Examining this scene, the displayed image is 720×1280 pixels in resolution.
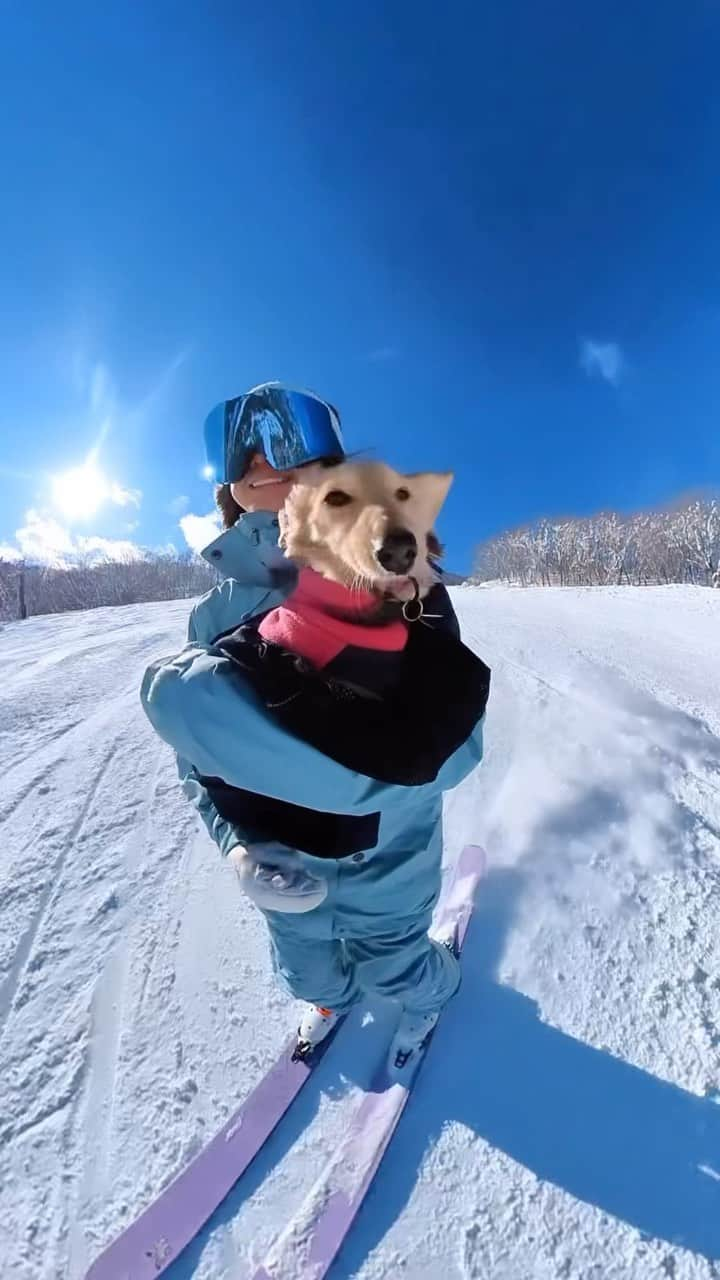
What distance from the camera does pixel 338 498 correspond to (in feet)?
2.09

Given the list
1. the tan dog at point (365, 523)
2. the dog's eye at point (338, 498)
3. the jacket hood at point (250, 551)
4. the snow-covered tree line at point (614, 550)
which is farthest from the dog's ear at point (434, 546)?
the snow-covered tree line at point (614, 550)

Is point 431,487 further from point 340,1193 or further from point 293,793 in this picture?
point 340,1193

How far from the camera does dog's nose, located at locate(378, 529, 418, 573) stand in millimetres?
592

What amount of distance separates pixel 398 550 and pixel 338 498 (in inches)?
4.3

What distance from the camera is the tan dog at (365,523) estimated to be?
1.97 ft

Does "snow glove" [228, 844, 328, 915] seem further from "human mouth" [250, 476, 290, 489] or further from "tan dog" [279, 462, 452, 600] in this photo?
"human mouth" [250, 476, 290, 489]

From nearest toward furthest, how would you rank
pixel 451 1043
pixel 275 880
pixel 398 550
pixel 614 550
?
pixel 398 550 < pixel 275 880 < pixel 451 1043 < pixel 614 550

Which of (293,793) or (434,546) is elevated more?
(434,546)

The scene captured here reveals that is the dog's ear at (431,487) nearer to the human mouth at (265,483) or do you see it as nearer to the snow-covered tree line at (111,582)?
the human mouth at (265,483)

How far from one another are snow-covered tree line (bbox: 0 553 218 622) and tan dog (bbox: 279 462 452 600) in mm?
40212

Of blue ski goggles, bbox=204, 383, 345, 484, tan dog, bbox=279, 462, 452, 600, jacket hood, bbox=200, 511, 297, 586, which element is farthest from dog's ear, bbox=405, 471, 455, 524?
blue ski goggles, bbox=204, 383, 345, 484

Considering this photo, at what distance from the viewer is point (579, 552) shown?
49812 millimetres

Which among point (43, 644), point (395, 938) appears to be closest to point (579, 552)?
point (43, 644)

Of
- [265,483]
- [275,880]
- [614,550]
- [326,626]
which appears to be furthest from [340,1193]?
[614,550]
